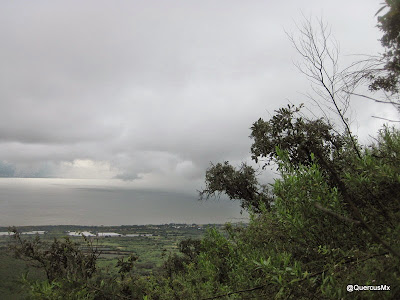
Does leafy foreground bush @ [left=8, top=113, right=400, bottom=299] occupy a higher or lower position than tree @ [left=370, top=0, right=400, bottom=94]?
lower

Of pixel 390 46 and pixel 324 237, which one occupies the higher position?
pixel 390 46

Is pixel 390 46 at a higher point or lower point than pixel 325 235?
higher

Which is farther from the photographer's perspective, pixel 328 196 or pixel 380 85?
pixel 380 85

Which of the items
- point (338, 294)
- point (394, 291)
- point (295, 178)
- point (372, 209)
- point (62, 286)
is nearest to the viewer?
point (394, 291)

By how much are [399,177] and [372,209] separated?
0.88 meters

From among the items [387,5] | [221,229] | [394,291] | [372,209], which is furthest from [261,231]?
[387,5]

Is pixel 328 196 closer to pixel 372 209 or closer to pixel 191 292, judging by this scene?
pixel 372 209

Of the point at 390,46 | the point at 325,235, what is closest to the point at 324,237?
the point at 325,235

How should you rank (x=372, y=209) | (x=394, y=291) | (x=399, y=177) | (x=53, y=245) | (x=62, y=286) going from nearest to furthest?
1. (x=394, y=291)
2. (x=399, y=177)
3. (x=372, y=209)
4. (x=62, y=286)
5. (x=53, y=245)

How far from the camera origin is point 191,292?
31.0 ft

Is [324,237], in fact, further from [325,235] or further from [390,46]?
[390,46]

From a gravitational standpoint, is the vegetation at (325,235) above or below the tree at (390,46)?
below

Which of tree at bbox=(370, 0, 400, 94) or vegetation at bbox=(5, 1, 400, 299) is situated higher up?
tree at bbox=(370, 0, 400, 94)

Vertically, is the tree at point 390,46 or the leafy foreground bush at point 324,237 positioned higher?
the tree at point 390,46
